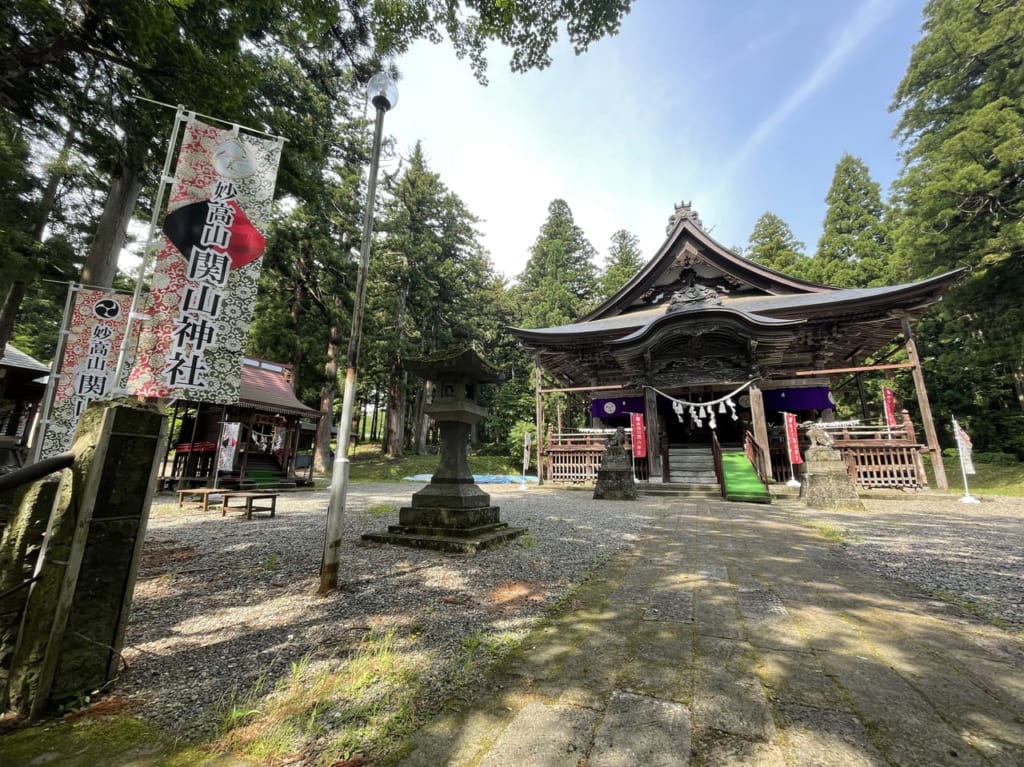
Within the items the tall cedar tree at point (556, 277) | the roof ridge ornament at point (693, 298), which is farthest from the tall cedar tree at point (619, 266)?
the roof ridge ornament at point (693, 298)

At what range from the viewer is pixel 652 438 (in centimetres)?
1181

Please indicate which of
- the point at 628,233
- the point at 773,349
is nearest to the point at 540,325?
the point at 628,233

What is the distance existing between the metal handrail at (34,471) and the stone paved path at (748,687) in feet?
5.88

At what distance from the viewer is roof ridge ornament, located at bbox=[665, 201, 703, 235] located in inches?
561

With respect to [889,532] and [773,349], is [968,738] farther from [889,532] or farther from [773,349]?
[773,349]

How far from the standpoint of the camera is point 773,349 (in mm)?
11352

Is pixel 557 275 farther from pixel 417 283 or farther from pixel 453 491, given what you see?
pixel 453 491

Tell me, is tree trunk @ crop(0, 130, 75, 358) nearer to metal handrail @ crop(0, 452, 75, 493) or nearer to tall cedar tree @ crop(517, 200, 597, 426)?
metal handrail @ crop(0, 452, 75, 493)

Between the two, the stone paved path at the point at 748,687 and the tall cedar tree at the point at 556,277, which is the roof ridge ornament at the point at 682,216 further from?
the stone paved path at the point at 748,687

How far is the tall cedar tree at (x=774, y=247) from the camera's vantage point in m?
24.0

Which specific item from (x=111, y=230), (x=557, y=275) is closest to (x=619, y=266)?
(x=557, y=275)

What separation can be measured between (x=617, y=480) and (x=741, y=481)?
324cm

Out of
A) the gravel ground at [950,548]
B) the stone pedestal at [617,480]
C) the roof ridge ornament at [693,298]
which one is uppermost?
the roof ridge ornament at [693,298]

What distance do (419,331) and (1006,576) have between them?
77.9 feet
